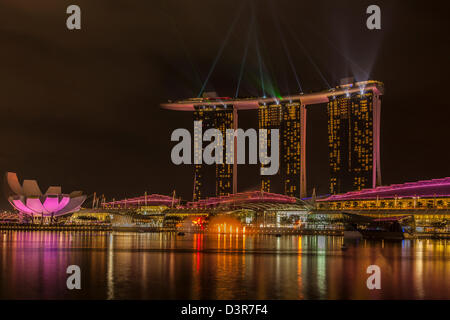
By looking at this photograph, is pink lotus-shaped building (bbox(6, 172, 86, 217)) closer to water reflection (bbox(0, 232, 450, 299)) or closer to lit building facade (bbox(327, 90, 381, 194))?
lit building facade (bbox(327, 90, 381, 194))

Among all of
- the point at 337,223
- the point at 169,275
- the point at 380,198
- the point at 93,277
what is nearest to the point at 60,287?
the point at 93,277

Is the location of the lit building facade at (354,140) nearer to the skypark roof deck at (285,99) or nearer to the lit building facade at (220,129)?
the skypark roof deck at (285,99)

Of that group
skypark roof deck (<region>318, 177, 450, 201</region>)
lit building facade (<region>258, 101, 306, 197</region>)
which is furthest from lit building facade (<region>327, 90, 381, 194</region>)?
skypark roof deck (<region>318, 177, 450, 201</region>)

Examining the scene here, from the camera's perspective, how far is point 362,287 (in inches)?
962

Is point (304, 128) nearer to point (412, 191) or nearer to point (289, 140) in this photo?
point (289, 140)

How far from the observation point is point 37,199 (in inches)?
4456

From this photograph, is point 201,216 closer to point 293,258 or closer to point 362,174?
point 362,174

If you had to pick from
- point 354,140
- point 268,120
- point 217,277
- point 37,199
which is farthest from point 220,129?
point 217,277

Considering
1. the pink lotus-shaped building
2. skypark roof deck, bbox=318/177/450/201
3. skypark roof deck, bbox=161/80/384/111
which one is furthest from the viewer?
skypark roof deck, bbox=161/80/384/111

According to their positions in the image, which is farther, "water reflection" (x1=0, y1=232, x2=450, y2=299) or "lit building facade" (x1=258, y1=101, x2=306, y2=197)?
"lit building facade" (x1=258, y1=101, x2=306, y2=197)

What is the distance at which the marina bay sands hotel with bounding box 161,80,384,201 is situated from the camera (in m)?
132

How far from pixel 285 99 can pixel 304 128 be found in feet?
31.2

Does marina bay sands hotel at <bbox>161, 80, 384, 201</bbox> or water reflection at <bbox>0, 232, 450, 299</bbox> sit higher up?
marina bay sands hotel at <bbox>161, 80, 384, 201</bbox>

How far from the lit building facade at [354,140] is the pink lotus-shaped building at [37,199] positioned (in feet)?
206
